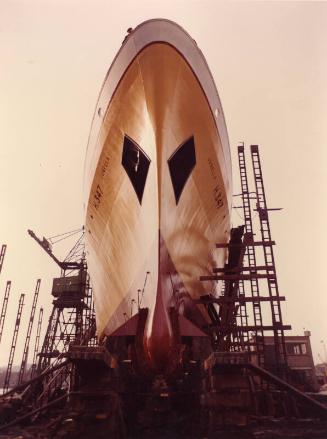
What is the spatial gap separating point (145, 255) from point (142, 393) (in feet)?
10.9

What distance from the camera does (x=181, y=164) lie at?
6.96m

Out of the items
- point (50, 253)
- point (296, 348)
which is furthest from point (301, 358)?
point (50, 253)

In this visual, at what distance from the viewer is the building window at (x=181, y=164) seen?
6702mm

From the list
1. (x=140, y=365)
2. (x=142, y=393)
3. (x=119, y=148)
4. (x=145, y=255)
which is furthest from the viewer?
(x=142, y=393)

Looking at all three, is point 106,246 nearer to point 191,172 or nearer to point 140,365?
point 191,172

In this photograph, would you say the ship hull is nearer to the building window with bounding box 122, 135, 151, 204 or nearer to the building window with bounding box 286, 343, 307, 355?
the building window with bounding box 122, 135, 151, 204

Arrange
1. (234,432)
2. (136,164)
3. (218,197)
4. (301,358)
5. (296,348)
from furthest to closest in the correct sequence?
1. (296,348)
2. (301,358)
3. (218,197)
4. (136,164)
5. (234,432)

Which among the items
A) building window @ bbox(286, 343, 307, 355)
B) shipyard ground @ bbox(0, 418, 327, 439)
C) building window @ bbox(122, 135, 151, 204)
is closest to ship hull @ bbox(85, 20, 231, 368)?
building window @ bbox(122, 135, 151, 204)

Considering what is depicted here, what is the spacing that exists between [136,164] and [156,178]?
829mm

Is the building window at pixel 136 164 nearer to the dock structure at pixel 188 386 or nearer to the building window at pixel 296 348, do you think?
the dock structure at pixel 188 386

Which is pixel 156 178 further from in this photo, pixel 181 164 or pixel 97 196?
pixel 97 196

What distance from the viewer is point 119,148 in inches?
281

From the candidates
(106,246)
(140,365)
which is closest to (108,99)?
(106,246)

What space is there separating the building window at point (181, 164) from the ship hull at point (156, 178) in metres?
0.02
